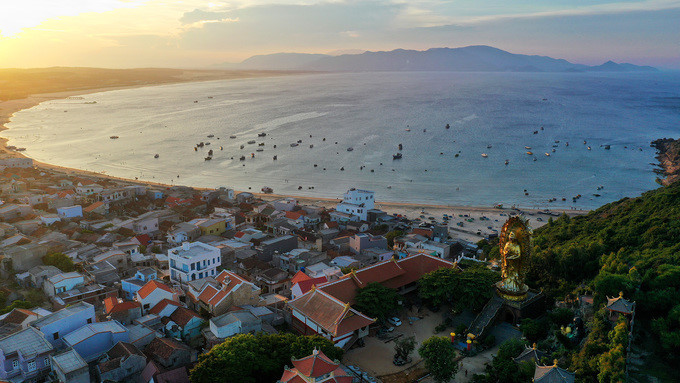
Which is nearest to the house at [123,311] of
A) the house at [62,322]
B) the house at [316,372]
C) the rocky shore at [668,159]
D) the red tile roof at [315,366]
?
the house at [62,322]

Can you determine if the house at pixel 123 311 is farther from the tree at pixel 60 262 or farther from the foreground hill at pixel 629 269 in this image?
the foreground hill at pixel 629 269

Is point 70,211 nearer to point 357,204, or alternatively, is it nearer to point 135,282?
point 135,282

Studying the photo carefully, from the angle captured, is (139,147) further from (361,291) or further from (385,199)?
(361,291)

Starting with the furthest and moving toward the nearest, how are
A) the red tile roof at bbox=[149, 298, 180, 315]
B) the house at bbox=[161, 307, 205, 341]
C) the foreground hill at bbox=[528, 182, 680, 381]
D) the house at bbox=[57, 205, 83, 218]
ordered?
1. the house at bbox=[57, 205, 83, 218]
2. the red tile roof at bbox=[149, 298, 180, 315]
3. the house at bbox=[161, 307, 205, 341]
4. the foreground hill at bbox=[528, 182, 680, 381]

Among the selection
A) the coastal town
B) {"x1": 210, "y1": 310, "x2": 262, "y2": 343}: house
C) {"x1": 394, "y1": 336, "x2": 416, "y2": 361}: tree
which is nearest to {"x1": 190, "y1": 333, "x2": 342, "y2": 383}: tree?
the coastal town

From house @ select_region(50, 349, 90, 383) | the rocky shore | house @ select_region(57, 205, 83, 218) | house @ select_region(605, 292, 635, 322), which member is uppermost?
house @ select_region(605, 292, 635, 322)

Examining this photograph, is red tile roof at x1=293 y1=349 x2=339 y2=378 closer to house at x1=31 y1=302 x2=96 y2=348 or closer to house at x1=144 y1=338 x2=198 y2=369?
house at x1=144 y1=338 x2=198 y2=369

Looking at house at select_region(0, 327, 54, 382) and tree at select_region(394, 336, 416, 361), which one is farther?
tree at select_region(394, 336, 416, 361)
